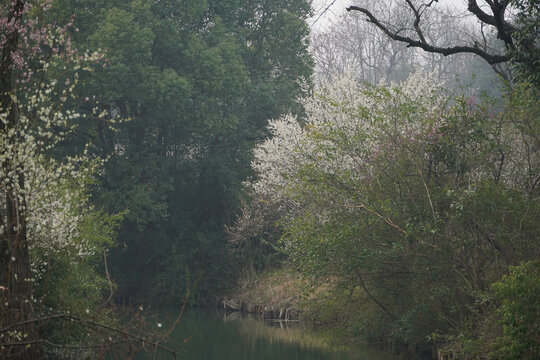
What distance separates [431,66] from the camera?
150ft

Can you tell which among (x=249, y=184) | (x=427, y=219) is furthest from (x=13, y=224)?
(x=249, y=184)

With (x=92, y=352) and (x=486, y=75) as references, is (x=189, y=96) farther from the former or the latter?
(x=486, y=75)

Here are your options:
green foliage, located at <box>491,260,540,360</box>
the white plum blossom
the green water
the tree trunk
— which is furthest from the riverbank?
green foliage, located at <box>491,260,540,360</box>

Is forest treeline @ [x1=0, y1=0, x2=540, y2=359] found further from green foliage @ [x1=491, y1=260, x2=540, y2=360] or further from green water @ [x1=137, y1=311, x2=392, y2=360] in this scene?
green water @ [x1=137, y1=311, x2=392, y2=360]

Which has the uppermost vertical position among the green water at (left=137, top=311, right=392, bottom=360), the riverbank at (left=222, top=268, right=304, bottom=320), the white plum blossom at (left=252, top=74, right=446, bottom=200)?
the white plum blossom at (left=252, top=74, right=446, bottom=200)

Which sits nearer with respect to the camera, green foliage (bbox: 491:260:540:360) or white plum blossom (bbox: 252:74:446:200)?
green foliage (bbox: 491:260:540:360)

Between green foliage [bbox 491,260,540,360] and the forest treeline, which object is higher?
the forest treeline

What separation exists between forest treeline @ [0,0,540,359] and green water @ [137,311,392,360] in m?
0.91

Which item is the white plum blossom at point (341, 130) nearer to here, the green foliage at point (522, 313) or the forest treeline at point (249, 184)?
the forest treeline at point (249, 184)

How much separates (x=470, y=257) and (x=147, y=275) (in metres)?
18.0

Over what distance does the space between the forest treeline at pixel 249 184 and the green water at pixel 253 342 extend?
915mm

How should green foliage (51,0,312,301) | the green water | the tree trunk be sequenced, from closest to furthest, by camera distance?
1. the tree trunk
2. the green water
3. green foliage (51,0,312,301)

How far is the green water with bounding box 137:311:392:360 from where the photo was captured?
15.0 meters

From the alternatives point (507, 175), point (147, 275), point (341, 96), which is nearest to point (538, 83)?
point (507, 175)
